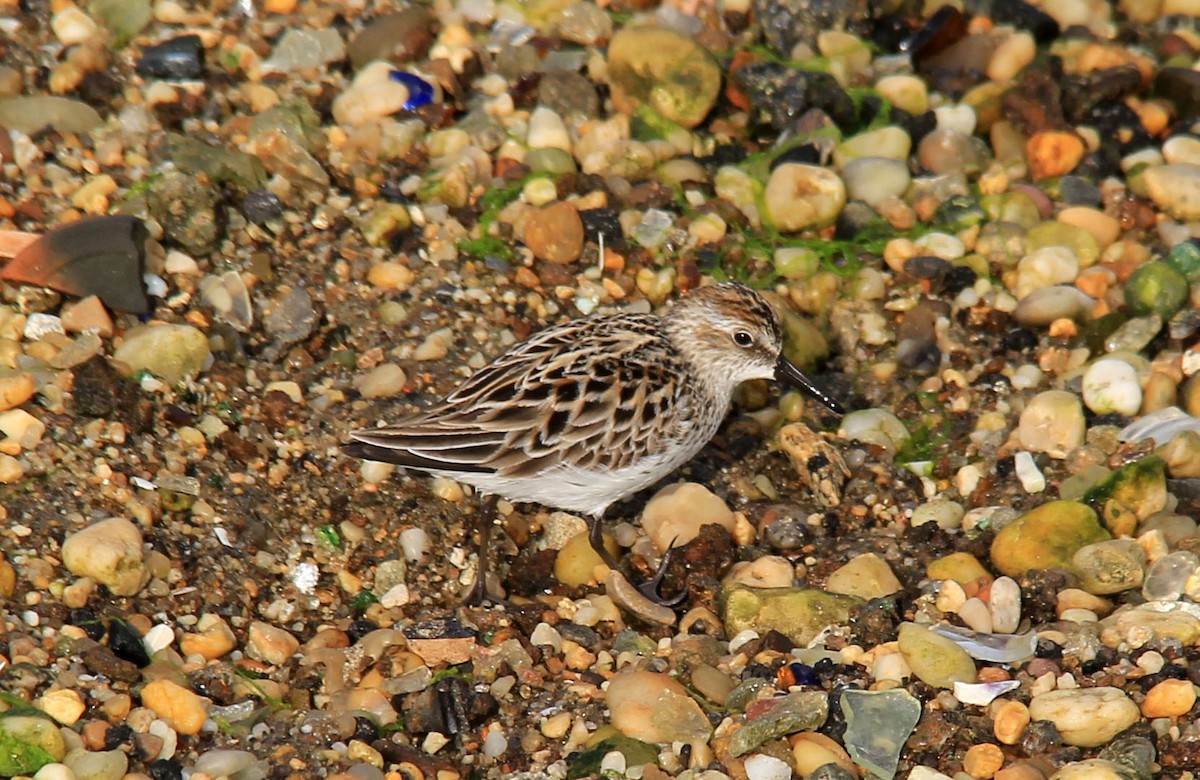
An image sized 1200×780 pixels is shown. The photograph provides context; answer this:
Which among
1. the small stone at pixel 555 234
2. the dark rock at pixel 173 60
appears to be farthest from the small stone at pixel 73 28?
the small stone at pixel 555 234

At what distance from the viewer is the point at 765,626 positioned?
5.99 meters

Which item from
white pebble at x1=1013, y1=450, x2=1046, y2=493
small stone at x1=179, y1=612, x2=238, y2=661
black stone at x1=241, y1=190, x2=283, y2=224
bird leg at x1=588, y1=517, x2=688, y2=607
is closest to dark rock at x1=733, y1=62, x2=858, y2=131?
white pebble at x1=1013, y1=450, x2=1046, y2=493

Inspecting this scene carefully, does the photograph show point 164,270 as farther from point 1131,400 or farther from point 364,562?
point 1131,400

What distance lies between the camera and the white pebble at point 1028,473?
6.71 metres

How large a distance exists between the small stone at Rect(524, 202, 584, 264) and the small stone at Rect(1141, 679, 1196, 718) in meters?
3.71

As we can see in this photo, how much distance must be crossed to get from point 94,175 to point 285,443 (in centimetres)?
211

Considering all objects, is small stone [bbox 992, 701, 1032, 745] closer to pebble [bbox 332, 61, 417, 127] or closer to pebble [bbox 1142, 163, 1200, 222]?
Answer: pebble [bbox 1142, 163, 1200, 222]

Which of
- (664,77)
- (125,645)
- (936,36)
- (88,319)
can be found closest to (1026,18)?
(936,36)

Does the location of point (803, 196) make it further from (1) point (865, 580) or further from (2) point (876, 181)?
(1) point (865, 580)

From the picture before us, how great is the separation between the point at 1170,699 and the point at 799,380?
2.35 meters

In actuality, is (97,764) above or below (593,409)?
below

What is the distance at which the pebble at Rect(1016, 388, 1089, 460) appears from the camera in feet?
22.5

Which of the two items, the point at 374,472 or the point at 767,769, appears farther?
the point at 374,472

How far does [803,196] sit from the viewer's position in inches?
312
